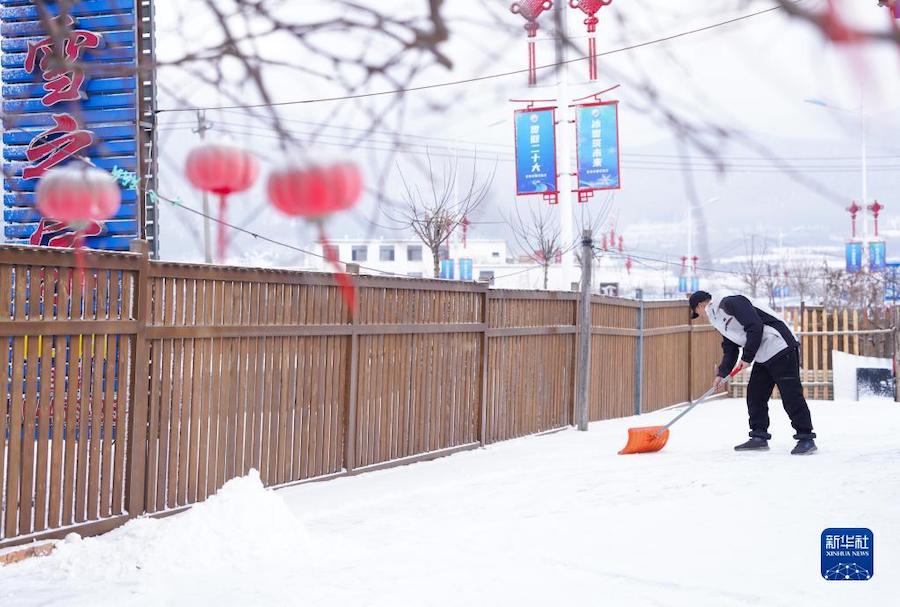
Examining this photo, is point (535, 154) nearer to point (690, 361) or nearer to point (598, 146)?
point (598, 146)

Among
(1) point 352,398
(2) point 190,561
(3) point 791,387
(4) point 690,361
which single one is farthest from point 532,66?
(4) point 690,361

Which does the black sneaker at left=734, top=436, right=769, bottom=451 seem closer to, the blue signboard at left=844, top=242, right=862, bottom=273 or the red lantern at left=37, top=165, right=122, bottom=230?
the blue signboard at left=844, top=242, right=862, bottom=273

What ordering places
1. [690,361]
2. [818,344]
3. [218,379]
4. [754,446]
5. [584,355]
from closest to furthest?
[218,379]
[754,446]
[584,355]
[690,361]
[818,344]

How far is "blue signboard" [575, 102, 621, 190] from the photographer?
1.36 metres

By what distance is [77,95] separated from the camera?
1.26 m

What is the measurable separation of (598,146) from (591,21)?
0.48 meters

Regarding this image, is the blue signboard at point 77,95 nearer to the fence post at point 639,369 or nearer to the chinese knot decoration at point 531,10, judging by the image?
the chinese knot decoration at point 531,10

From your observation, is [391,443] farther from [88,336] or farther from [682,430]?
[682,430]

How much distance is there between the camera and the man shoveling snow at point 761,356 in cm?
692

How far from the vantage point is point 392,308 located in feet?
23.7

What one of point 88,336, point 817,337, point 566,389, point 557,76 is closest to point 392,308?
point 88,336

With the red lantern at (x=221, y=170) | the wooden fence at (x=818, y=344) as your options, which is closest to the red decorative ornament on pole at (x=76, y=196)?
the red lantern at (x=221, y=170)

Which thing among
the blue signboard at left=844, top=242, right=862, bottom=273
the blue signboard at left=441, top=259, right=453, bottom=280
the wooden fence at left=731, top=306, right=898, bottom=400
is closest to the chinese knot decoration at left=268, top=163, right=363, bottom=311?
the blue signboard at left=844, top=242, right=862, bottom=273

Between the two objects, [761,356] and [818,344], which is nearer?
[761,356]
